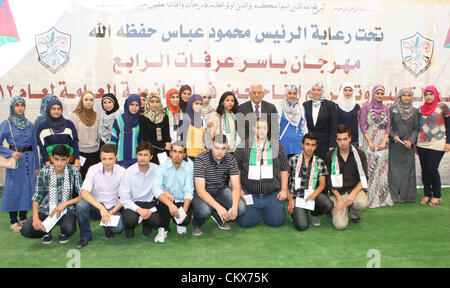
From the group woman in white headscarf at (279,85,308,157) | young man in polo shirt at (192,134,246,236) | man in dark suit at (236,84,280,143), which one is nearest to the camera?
young man in polo shirt at (192,134,246,236)

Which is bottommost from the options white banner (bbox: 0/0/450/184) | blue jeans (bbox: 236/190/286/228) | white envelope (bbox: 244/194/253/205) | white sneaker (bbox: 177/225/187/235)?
white sneaker (bbox: 177/225/187/235)

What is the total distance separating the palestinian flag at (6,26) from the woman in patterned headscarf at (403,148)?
651 cm

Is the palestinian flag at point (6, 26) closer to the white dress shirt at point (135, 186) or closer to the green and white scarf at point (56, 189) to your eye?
the green and white scarf at point (56, 189)

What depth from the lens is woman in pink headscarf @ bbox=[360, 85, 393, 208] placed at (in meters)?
4.75

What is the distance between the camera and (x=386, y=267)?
2791 millimetres

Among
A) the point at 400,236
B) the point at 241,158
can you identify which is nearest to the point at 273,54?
the point at 241,158

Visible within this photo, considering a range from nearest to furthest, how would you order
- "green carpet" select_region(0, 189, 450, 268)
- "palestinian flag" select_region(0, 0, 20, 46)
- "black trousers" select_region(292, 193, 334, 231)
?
"green carpet" select_region(0, 189, 450, 268) < "black trousers" select_region(292, 193, 334, 231) < "palestinian flag" select_region(0, 0, 20, 46)

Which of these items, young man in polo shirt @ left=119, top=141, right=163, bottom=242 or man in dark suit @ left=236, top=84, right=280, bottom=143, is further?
man in dark suit @ left=236, top=84, right=280, bottom=143

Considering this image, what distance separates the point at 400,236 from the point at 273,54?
3833 mm

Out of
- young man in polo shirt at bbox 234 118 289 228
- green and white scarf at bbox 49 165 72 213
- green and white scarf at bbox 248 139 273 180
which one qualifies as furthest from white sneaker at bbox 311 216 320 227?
green and white scarf at bbox 49 165 72 213

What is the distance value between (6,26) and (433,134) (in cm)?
733

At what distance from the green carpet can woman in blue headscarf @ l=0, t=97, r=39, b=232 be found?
0.32m

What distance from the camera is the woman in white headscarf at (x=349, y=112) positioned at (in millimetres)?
4691

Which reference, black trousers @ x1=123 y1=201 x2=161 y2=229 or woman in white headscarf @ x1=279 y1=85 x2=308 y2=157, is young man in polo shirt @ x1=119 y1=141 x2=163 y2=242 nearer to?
black trousers @ x1=123 y1=201 x2=161 y2=229
